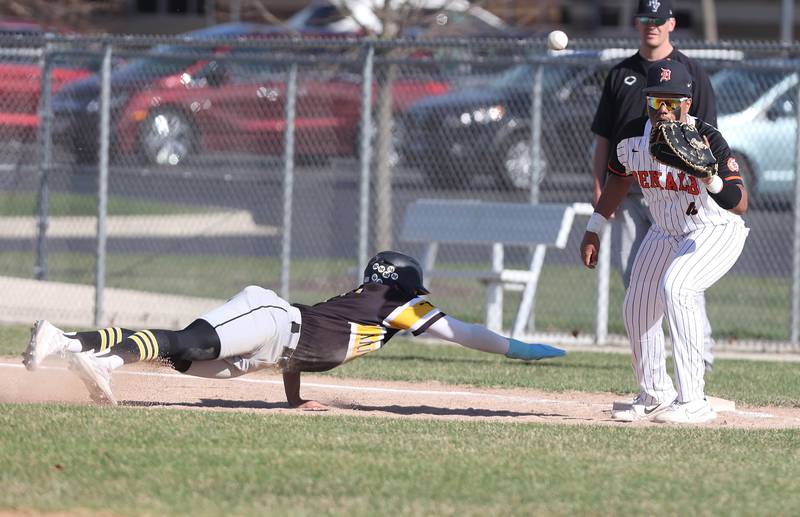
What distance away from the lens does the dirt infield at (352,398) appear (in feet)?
23.3

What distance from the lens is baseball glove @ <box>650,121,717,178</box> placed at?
616 cm

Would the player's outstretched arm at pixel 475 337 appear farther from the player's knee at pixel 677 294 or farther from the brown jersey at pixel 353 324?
the player's knee at pixel 677 294

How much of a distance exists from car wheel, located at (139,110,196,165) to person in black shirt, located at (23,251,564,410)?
6.55 m

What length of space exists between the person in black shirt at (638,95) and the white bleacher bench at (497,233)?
82.9 inches

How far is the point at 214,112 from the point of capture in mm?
13602

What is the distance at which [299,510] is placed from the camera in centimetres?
464

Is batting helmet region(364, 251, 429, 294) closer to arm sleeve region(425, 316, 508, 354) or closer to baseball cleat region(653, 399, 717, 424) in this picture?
arm sleeve region(425, 316, 508, 354)

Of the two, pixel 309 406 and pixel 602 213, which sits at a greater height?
pixel 602 213

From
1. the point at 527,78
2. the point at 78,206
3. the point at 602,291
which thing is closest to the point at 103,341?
the point at 602,291

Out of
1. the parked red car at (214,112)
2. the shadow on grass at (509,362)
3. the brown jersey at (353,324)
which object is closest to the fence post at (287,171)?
the parked red car at (214,112)

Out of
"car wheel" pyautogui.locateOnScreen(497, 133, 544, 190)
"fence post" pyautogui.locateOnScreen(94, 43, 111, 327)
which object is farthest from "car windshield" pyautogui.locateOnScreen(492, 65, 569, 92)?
"fence post" pyautogui.locateOnScreen(94, 43, 111, 327)

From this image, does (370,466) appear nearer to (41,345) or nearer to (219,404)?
(41,345)

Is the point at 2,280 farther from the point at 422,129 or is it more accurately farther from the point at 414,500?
the point at 414,500

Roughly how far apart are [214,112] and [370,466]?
342 inches
